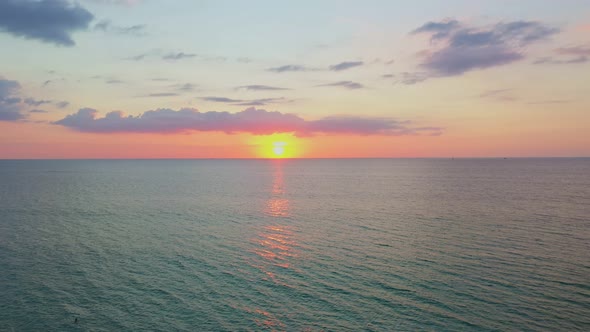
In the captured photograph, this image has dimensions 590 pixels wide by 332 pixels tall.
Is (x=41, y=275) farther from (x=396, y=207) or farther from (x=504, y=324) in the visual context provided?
(x=396, y=207)

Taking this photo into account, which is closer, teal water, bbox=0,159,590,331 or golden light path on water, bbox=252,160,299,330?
teal water, bbox=0,159,590,331

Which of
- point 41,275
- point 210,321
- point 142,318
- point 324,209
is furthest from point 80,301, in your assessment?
point 324,209

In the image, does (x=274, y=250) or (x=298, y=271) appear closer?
(x=298, y=271)

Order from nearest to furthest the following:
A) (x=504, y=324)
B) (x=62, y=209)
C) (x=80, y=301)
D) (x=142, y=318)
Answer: (x=504, y=324) → (x=142, y=318) → (x=80, y=301) → (x=62, y=209)

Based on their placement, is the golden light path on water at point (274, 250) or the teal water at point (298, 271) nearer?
the teal water at point (298, 271)

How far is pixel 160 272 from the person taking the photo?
5016 cm

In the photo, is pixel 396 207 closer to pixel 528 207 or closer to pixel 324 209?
pixel 324 209

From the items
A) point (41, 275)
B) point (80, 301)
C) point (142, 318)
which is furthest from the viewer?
point (41, 275)

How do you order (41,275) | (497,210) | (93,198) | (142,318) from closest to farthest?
(142,318) < (41,275) < (497,210) < (93,198)

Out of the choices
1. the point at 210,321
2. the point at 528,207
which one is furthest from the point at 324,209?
the point at 210,321

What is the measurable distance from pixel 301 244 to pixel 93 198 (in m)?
97.8

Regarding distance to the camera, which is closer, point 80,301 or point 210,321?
point 210,321

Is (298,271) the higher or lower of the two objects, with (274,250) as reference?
lower

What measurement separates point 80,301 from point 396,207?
278 feet
